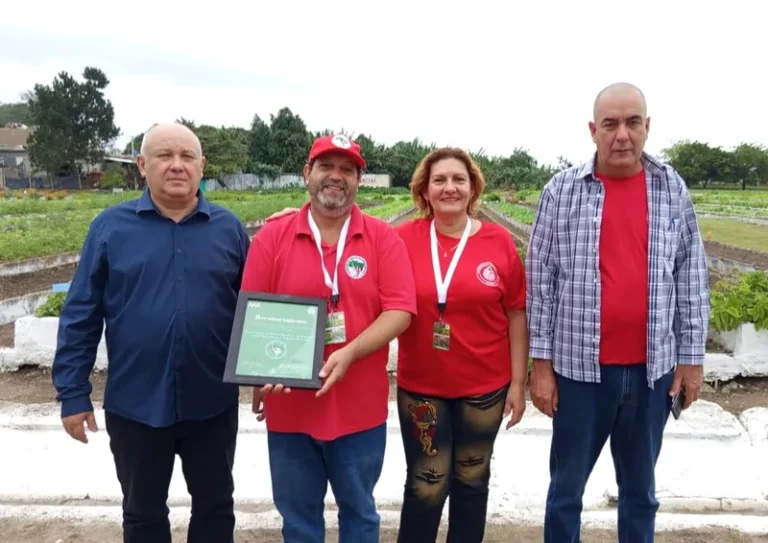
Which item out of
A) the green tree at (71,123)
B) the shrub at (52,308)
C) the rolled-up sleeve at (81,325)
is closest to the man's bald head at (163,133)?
the rolled-up sleeve at (81,325)

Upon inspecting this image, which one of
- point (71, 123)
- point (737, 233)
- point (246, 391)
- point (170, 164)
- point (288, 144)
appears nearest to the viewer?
point (170, 164)

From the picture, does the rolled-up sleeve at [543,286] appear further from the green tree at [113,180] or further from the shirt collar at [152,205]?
the green tree at [113,180]

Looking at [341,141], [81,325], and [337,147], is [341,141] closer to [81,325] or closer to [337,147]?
[337,147]

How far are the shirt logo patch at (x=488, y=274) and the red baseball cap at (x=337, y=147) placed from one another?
0.68 metres

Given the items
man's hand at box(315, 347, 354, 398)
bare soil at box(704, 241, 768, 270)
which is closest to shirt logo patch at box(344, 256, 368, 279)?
man's hand at box(315, 347, 354, 398)

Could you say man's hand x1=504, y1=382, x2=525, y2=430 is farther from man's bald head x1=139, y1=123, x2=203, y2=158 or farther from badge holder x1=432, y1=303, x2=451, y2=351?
man's bald head x1=139, y1=123, x2=203, y2=158

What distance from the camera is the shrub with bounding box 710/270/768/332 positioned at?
5.07 metres

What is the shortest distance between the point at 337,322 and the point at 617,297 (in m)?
1.15

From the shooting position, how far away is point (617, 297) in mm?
2424

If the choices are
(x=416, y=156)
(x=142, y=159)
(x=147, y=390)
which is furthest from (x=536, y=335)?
(x=416, y=156)

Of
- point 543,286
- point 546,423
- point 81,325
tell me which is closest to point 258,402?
point 81,325

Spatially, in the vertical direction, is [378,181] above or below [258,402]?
above

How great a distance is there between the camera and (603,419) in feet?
8.30

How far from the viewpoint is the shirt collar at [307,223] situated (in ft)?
7.54
